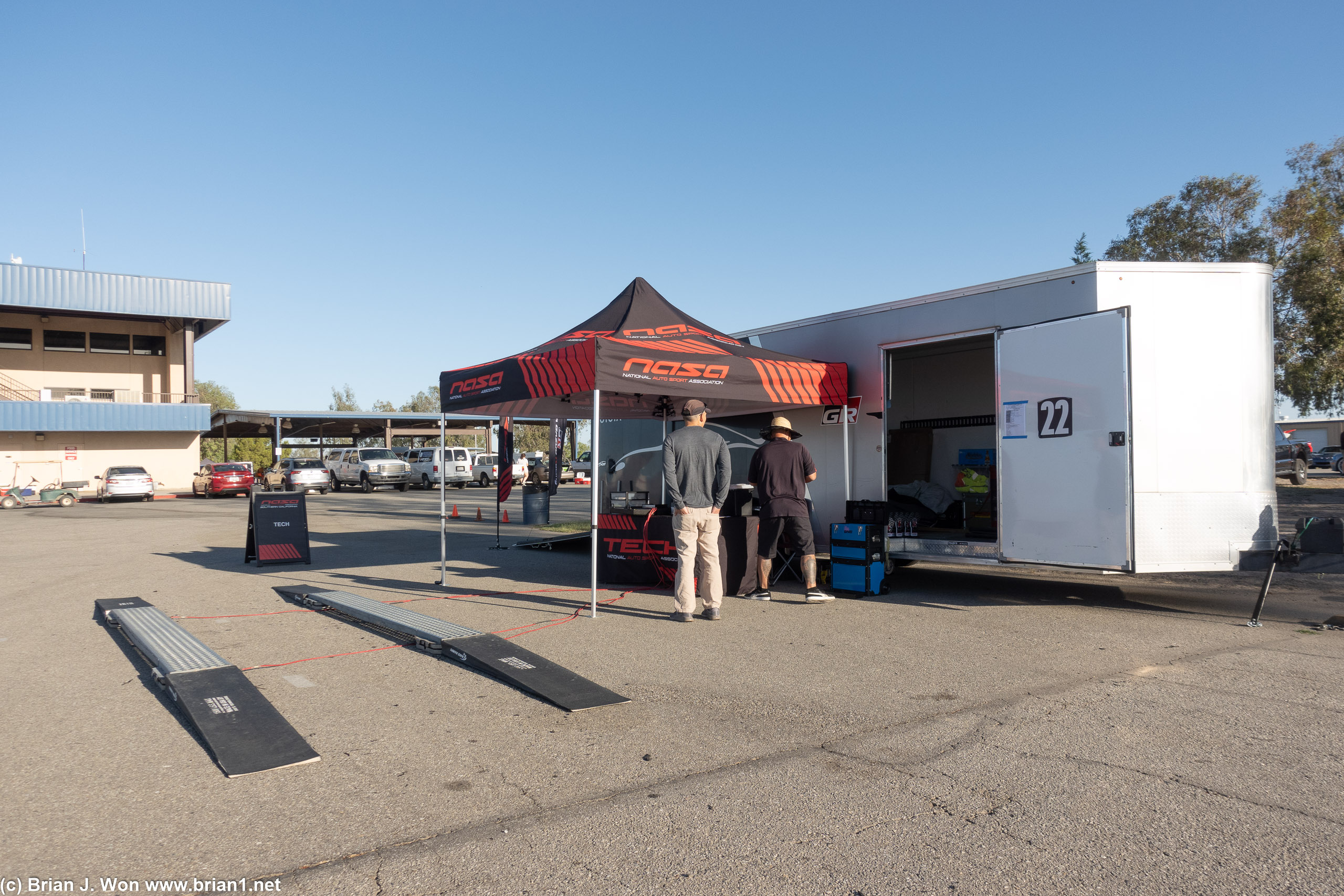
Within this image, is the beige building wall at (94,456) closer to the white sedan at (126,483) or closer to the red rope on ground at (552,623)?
the white sedan at (126,483)

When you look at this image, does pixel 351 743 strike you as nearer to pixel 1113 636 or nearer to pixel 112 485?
pixel 1113 636

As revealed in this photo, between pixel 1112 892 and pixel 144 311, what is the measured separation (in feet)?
123

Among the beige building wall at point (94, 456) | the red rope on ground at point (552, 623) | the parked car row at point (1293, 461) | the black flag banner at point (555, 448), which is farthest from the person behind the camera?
the beige building wall at point (94, 456)

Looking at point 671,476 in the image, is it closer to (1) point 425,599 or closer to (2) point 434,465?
(1) point 425,599

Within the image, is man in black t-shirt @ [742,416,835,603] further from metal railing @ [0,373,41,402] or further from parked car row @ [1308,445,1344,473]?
metal railing @ [0,373,41,402]

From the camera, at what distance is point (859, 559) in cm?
833

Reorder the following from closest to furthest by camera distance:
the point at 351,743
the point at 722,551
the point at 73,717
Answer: the point at 351,743
the point at 73,717
the point at 722,551

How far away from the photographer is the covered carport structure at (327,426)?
38188mm

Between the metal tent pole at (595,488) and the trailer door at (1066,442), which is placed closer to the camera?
the trailer door at (1066,442)

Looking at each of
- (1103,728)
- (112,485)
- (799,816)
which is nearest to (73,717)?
(799,816)

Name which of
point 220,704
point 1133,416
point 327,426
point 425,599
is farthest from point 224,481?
point 1133,416

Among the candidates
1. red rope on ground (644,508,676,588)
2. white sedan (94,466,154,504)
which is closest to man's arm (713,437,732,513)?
red rope on ground (644,508,676,588)

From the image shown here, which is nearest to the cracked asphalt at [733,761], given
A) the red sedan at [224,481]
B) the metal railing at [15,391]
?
the red sedan at [224,481]

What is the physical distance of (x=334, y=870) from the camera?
275 cm
